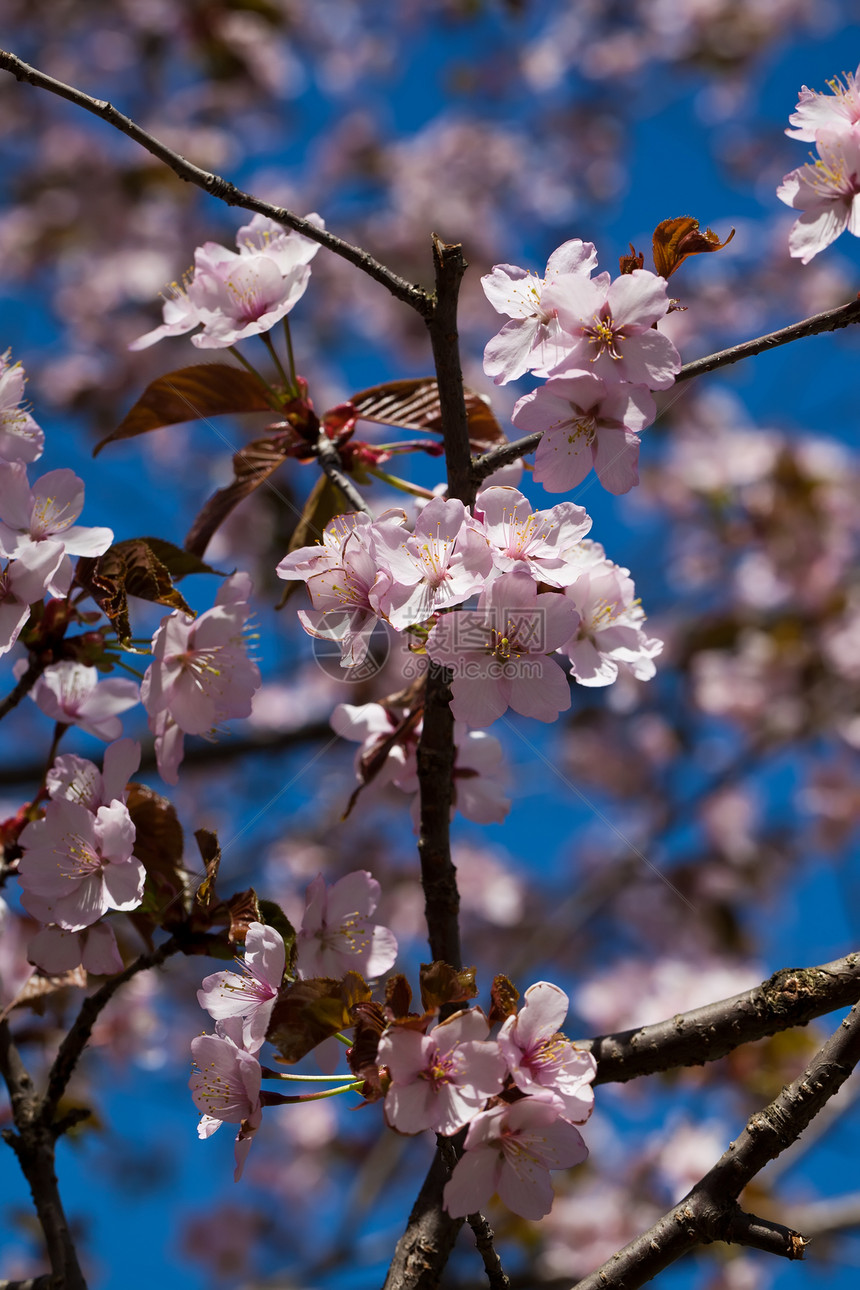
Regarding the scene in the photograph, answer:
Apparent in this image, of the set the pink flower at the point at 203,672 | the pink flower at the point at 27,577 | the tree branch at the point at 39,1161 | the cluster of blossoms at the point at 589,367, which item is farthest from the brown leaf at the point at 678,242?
the tree branch at the point at 39,1161

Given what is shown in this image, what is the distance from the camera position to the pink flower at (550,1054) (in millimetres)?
870

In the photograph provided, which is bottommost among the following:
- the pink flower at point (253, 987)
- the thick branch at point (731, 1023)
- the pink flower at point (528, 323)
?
the thick branch at point (731, 1023)

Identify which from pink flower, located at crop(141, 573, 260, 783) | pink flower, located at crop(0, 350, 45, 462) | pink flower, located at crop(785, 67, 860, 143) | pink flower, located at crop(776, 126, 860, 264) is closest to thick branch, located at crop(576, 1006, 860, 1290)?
pink flower, located at crop(141, 573, 260, 783)

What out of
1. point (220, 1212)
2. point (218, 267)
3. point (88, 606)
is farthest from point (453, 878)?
point (220, 1212)

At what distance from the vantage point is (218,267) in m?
1.24

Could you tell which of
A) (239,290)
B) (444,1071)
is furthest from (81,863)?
(239,290)

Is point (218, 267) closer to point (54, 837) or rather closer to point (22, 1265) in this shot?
point (54, 837)

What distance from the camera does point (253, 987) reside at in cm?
96

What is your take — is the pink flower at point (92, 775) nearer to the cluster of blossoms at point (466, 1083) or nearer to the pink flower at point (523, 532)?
the cluster of blossoms at point (466, 1083)

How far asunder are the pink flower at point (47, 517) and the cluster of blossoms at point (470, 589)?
0.77 ft

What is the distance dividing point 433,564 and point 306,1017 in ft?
1.32

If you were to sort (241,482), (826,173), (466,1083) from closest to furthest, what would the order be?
(466,1083) < (826,173) < (241,482)

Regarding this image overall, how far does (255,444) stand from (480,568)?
50 cm

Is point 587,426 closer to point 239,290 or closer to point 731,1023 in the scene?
point 239,290
